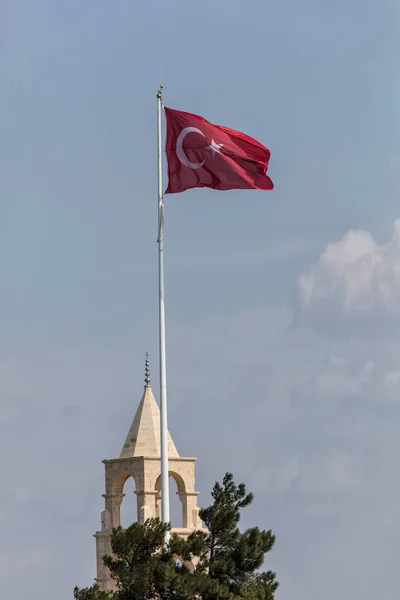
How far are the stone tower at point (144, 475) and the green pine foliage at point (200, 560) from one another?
5.51 m

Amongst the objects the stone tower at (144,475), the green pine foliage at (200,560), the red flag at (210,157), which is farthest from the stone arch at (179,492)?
the red flag at (210,157)

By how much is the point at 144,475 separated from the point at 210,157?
36.0 ft

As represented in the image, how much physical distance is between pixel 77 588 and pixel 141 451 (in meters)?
9.13

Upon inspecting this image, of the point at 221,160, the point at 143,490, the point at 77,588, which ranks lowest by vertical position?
the point at 77,588

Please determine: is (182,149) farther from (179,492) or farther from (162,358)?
(179,492)

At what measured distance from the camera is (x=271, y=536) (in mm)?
53094

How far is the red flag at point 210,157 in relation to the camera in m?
51.5

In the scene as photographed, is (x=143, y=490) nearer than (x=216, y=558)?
No

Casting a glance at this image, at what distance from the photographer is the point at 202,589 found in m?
50.7

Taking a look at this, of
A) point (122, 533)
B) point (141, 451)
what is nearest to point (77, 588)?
point (122, 533)

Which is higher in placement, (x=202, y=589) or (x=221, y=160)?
(x=221, y=160)

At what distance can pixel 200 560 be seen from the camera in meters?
51.8

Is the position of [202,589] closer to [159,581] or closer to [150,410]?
[159,581]

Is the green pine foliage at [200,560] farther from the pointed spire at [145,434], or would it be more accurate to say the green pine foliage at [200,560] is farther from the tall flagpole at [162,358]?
the pointed spire at [145,434]
